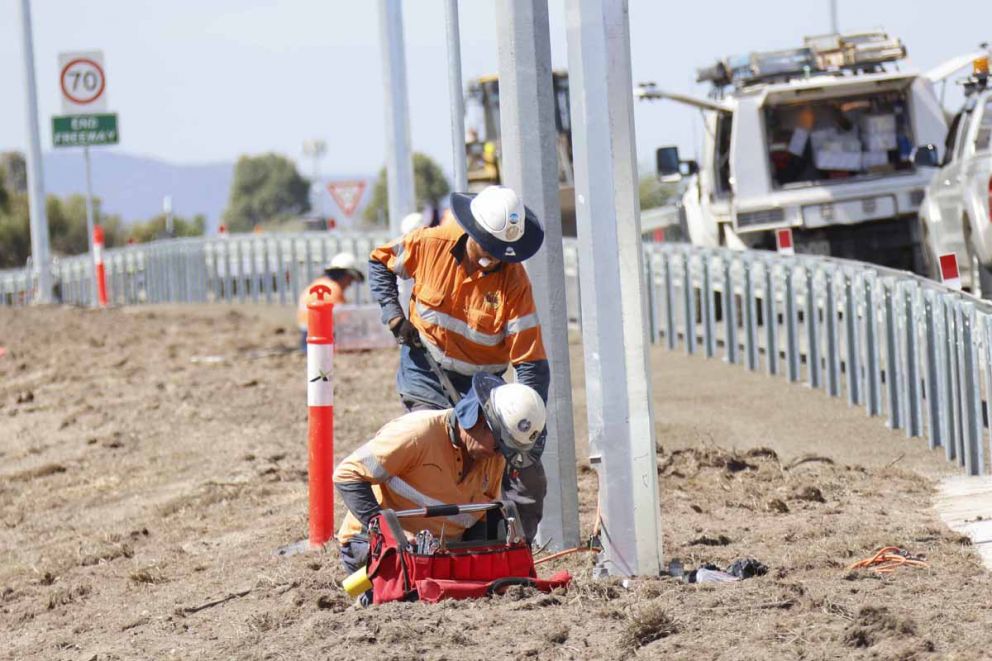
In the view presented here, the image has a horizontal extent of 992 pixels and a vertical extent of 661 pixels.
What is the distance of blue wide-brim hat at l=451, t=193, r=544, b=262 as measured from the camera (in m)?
7.68

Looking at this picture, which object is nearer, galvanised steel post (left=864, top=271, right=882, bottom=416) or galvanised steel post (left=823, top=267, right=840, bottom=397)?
galvanised steel post (left=864, top=271, right=882, bottom=416)

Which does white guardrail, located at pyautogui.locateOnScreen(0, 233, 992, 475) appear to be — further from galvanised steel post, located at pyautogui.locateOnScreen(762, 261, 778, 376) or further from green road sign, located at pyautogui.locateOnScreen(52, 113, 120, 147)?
green road sign, located at pyautogui.locateOnScreen(52, 113, 120, 147)

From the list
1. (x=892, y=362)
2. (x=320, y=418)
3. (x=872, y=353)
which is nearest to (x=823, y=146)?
(x=872, y=353)

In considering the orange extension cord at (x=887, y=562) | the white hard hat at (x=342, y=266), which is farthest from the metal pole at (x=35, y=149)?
A: the orange extension cord at (x=887, y=562)

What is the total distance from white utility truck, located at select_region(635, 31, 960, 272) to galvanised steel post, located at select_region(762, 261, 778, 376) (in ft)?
9.14

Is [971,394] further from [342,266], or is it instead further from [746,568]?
[342,266]

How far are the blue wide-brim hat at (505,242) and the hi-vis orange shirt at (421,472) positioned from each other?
33.4 inches

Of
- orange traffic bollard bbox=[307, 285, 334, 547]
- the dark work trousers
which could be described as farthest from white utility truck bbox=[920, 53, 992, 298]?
the dark work trousers

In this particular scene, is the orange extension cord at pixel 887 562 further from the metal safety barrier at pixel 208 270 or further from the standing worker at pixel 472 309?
the metal safety barrier at pixel 208 270

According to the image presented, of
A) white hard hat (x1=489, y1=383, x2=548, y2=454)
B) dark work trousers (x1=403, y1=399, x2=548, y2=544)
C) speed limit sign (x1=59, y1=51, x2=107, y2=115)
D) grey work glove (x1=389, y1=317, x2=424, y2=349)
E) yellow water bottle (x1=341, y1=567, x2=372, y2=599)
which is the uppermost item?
speed limit sign (x1=59, y1=51, x2=107, y2=115)

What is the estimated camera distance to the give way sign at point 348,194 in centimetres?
3119

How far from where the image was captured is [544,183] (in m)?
8.26

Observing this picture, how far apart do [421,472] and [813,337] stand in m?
8.22

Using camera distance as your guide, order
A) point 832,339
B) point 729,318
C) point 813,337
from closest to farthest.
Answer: point 832,339
point 813,337
point 729,318
